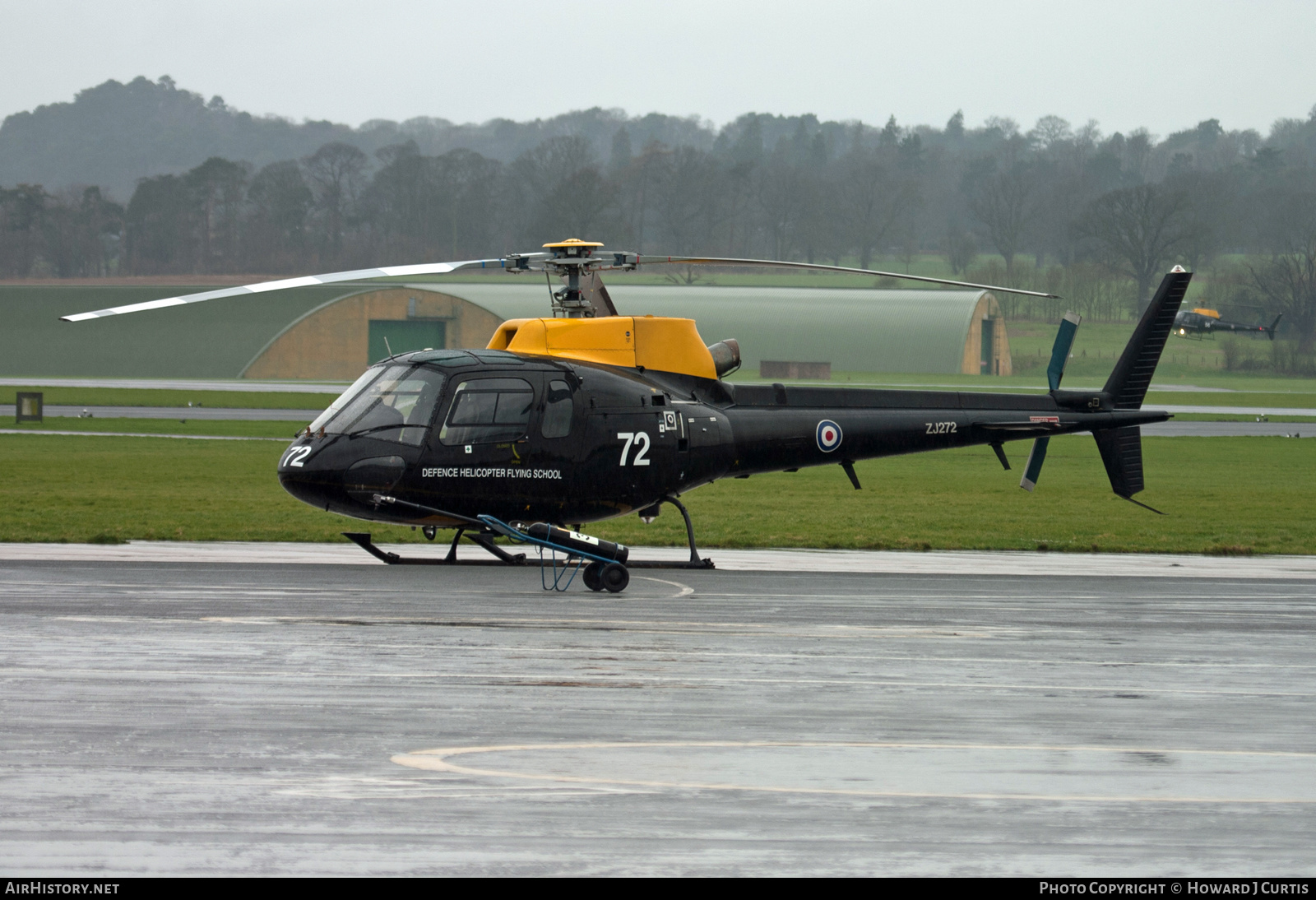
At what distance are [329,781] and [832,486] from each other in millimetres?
21543

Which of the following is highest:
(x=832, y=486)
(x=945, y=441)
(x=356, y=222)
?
(x=356, y=222)

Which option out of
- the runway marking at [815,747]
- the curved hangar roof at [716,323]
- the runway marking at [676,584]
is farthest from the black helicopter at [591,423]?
the curved hangar roof at [716,323]

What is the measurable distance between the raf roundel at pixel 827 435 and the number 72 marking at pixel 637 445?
2.47 m

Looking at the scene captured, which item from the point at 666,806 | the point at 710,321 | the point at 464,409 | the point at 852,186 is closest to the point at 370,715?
the point at 666,806

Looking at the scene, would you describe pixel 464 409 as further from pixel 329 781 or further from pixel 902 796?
pixel 902 796

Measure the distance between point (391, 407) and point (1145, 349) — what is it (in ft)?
33.1

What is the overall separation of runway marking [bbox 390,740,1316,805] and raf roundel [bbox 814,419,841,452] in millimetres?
8181

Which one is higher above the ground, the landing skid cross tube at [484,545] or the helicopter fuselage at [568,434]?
the helicopter fuselage at [568,434]

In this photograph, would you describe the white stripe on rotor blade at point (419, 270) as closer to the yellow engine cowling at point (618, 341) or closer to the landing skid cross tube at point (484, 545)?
the yellow engine cowling at point (618, 341)

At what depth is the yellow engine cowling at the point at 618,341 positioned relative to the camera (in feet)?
51.1

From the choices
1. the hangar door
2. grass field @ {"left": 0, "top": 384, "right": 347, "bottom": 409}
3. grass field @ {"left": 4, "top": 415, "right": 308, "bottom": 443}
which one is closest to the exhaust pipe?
grass field @ {"left": 4, "top": 415, "right": 308, "bottom": 443}

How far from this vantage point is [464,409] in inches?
568

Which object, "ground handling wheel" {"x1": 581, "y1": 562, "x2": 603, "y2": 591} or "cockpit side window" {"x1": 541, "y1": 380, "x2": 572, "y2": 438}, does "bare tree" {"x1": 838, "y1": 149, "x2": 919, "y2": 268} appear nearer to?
"cockpit side window" {"x1": 541, "y1": 380, "x2": 572, "y2": 438}

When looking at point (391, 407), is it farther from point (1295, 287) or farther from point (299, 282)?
point (1295, 287)
